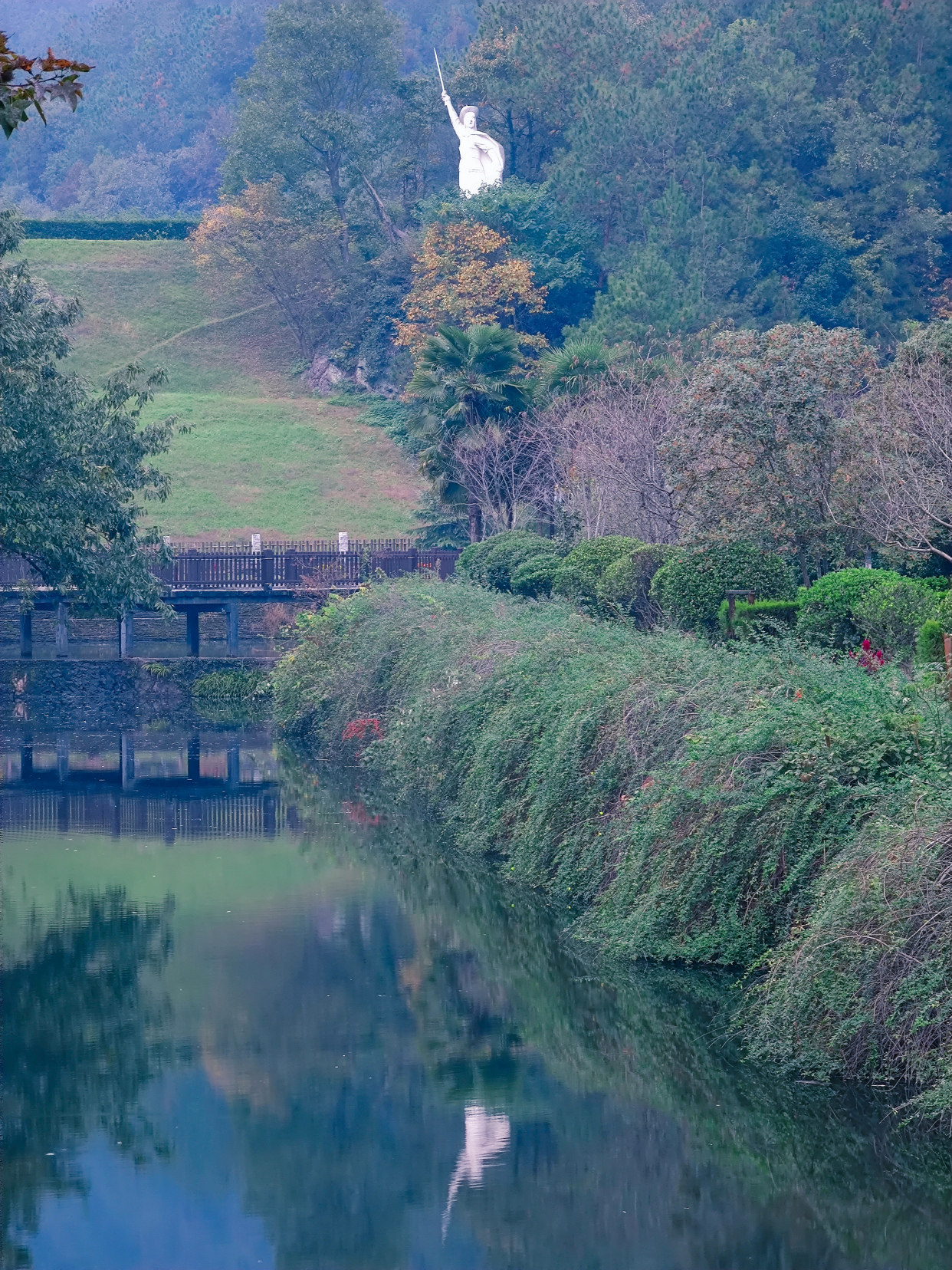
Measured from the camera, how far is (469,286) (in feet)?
177

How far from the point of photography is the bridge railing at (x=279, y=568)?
120ft

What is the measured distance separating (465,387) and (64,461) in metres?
10.4

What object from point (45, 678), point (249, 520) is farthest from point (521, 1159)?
point (249, 520)

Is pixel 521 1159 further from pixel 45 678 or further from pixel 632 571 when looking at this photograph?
pixel 45 678

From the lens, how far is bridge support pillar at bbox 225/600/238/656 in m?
36.8

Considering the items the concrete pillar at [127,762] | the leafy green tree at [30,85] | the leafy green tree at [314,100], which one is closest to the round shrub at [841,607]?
the concrete pillar at [127,762]

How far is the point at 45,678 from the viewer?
34875mm

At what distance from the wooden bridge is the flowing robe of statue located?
26.7 meters

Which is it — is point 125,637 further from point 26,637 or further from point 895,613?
point 895,613

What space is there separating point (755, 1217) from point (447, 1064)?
3020 mm

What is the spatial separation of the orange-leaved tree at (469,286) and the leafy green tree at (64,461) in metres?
25.6

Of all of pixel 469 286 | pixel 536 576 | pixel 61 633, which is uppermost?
pixel 469 286

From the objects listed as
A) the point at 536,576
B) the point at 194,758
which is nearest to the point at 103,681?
the point at 194,758

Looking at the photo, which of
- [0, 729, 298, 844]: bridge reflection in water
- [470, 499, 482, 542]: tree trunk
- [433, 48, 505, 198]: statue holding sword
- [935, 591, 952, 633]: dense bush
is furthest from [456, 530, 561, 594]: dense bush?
[433, 48, 505, 198]: statue holding sword
